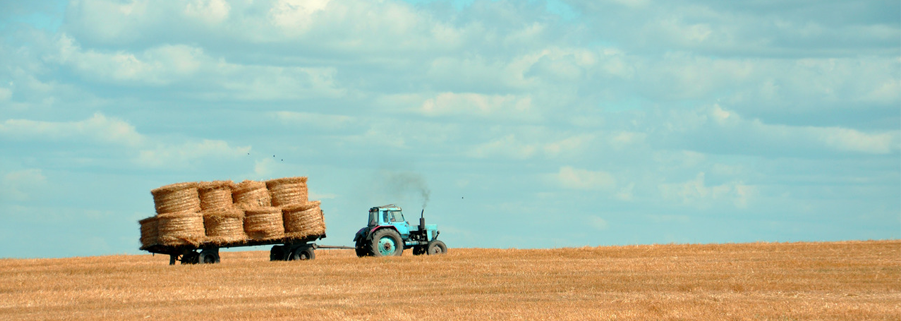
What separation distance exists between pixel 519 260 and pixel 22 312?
14.1 metres

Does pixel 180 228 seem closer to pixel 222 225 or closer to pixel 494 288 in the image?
pixel 222 225

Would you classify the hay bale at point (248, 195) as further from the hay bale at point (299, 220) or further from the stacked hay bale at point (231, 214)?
the hay bale at point (299, 220)

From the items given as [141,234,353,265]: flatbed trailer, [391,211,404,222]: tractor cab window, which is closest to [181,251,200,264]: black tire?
[141,234,353,265]: flatbed trailer

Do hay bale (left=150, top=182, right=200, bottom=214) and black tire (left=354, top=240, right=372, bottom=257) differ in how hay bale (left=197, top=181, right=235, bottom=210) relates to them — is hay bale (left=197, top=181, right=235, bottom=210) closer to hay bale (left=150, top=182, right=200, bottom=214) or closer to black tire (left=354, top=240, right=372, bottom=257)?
hay bale (left=150, top=182, right=200, bottom=214)

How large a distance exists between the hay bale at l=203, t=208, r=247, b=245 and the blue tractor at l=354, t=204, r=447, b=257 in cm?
446

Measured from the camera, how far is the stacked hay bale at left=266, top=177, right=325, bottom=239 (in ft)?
91.2

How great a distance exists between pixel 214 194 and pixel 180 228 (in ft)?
4.81

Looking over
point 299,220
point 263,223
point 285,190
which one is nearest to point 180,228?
point 263,223

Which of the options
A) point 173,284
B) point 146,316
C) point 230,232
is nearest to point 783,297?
point 146,316

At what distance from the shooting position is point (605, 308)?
1465 cm

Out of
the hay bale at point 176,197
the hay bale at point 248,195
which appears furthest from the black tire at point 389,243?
the hay bale at point 176,197

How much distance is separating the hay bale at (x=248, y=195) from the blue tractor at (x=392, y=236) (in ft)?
12.4

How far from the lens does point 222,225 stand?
87.7ft

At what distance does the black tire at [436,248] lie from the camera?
96.8 feet
